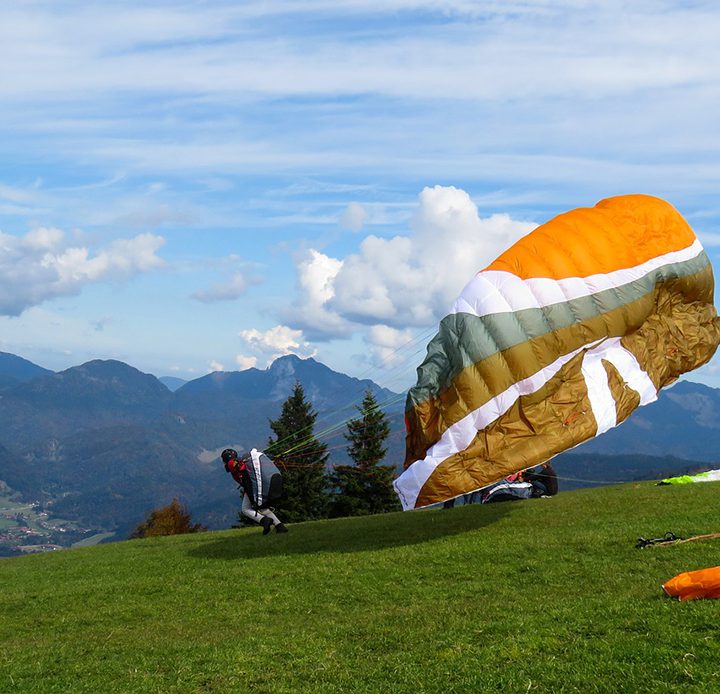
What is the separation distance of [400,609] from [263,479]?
10.0 metres

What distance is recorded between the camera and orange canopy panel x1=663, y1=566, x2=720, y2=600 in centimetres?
1185

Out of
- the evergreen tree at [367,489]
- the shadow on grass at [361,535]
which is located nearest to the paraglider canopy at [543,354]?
the shadow on grass at [361,535]

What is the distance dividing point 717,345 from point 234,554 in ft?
55.3

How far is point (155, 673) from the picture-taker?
12164 millimetres

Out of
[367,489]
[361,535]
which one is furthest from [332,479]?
[361,535]

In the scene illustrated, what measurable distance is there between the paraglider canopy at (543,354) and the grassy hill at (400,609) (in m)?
2.34

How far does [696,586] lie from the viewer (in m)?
12.1

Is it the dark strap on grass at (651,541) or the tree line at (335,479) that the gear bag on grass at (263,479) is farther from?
the tree line at (335,479)

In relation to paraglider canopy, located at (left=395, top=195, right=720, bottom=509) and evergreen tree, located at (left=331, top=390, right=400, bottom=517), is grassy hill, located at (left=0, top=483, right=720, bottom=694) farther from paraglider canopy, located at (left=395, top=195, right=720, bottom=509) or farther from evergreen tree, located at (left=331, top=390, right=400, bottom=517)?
evergreen tree, located at (left=331, top=390, right=400, bottom=517)

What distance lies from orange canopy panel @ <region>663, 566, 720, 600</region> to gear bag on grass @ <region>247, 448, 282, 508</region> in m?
14.1

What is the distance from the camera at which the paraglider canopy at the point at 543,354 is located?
20297 mm

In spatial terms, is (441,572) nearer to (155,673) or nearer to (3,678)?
(155,673)

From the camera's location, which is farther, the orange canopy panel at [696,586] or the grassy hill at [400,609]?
the orange canopy panel at [696,586]

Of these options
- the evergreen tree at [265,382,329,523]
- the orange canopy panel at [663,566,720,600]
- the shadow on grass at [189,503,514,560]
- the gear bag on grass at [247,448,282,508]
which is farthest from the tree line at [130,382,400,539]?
the orange canopy panel at [663,566,720,600]
